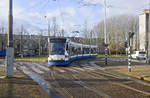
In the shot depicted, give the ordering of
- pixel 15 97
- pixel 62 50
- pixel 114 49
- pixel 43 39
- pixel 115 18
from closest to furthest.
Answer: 1. pixel 15 97
2. pixel 62 50
3. pixel 115 18
4. pixel 114 49
5. pixel 43 39

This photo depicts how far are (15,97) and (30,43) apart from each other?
78871 mm

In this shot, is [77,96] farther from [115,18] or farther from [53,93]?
[115,18]

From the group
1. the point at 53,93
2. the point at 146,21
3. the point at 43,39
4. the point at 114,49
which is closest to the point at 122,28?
the point at 114,49

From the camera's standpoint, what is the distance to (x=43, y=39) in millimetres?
76312

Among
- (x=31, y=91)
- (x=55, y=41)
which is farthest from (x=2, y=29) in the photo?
(x=31, y=91)

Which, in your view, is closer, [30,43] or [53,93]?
[53,93]

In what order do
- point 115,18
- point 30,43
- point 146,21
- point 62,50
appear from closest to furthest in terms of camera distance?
point 62,50 < point 115,18 < point 146,21 < point 30,43

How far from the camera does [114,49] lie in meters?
64.9

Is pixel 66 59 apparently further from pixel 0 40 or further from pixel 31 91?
pixel 0 40

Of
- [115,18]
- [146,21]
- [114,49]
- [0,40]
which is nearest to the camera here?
[115,18]

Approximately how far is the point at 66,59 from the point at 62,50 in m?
1.22

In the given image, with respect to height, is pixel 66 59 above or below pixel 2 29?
below

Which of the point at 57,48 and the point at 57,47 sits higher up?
the point at 57,47

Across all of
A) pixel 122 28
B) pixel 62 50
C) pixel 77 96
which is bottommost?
pixel 77 96
